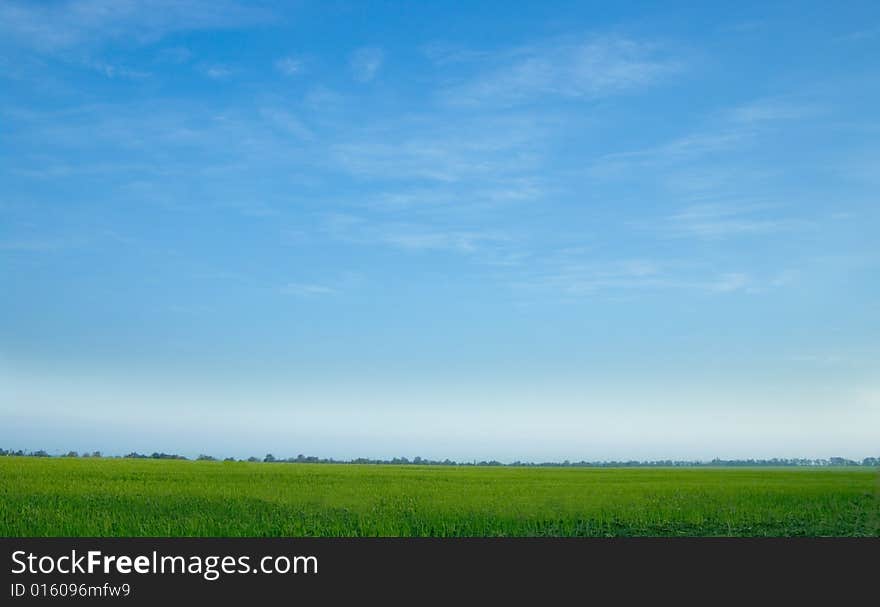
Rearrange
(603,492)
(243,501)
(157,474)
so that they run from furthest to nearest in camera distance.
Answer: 1. (157,474)
2. (603,492)
3. (243,501)

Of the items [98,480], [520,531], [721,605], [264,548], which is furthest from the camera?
[98,480]

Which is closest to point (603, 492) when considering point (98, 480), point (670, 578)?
point (670, 578)

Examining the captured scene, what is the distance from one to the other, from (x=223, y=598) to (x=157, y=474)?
2564 centimetres

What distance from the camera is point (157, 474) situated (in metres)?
34.2

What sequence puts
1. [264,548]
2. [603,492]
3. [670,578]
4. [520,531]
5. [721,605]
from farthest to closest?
[603,492] < [520,531] < [264,548] < [670,578] < [721,605]

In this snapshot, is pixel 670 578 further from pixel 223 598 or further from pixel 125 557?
pixel 125 557

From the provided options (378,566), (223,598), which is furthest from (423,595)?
(223,598)

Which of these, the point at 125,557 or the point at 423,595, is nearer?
the point at 423,595

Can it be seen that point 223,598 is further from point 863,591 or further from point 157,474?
point 157,474

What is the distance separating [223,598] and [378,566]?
2442 millimetres

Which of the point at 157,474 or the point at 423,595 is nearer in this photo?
the point at 423,595

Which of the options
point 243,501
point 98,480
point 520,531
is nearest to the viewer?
point 520,531

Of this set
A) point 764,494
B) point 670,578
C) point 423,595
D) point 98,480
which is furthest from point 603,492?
point 98,480

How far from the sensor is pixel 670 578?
463 inches
